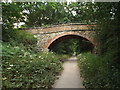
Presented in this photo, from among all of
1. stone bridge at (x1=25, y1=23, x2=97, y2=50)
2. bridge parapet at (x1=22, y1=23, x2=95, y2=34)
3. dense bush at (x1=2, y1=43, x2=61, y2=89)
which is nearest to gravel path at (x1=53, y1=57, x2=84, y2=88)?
dense bush at (x1=2, y1=43, x2=61, y2=89)

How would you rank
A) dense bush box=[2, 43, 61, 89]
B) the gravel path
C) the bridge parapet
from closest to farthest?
dense bush box=[2, 43, 61, 89] < the gravel path < the bridge parapet

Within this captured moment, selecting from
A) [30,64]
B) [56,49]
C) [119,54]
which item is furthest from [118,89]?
[56,49]

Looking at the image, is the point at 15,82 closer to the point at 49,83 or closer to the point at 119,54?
the point at 49,83

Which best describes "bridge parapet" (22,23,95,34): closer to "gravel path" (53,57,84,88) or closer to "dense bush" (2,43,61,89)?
A: "gravel path" (53,57,84,88)

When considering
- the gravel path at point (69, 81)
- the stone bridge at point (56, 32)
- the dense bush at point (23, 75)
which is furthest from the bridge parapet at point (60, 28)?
the dense bush at point (23, 75)

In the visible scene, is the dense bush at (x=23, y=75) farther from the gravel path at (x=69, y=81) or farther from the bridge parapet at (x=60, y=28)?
the bridge parapet at (x=60, y=28)

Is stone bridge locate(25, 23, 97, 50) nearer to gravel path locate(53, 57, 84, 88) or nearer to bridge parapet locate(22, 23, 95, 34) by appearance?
bridge parapet locate(22, 23, 95, 34)

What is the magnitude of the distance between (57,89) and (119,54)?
8.04 feet

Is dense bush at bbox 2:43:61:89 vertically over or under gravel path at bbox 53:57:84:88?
over

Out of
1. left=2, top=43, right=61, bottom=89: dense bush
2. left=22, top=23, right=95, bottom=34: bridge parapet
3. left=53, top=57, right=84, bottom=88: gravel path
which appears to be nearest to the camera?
A: left=2, top=43, right=61, bottom=89: dense bush

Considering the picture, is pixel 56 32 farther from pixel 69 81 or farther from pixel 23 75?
pixel 23 75

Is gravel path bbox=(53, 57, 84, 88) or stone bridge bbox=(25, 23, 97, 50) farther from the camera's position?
stone bridge bbox=(25, 23, 97, 50)

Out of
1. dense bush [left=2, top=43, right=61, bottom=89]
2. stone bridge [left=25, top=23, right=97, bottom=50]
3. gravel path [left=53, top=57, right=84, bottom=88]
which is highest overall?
stone bridge [left=25, top=23, right=97, bottom=50]

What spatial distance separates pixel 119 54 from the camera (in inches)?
186
